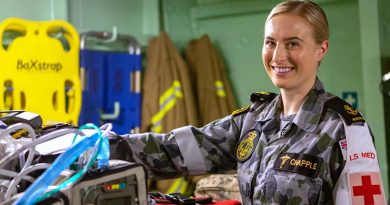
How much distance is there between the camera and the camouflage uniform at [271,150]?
1389mm

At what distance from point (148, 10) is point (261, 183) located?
249 centimetres

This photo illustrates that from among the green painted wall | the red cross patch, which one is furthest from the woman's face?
the green painted wall

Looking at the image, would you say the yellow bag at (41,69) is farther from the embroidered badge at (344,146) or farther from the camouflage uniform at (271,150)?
the embroidered badge at (344,146)

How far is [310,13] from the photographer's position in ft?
4.86

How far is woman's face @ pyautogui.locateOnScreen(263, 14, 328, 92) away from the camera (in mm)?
1472

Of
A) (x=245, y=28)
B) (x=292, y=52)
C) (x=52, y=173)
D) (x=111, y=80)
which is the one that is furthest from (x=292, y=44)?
(x=245, y=28)

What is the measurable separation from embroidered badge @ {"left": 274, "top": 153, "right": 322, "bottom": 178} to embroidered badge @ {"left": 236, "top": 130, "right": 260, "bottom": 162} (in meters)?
0.11

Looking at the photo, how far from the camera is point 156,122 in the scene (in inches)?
137

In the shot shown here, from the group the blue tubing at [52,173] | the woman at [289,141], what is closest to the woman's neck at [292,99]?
the woman at [289,141]

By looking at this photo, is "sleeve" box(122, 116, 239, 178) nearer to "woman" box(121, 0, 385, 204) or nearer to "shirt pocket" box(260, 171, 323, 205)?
"woman" box(121, 0, 385, 204)

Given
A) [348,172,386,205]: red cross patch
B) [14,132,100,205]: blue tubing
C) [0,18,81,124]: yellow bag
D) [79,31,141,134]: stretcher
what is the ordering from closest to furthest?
[14,132,100,205]: blue tubing, [348,172,386,205]: red cross patch, [0,18,81,124]: yellow bag, [79,31,141,134]: stretcher

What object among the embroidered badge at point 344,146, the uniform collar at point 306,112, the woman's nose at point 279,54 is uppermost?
the woman's nose at point 279,54

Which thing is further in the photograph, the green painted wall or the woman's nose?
the green painted wall

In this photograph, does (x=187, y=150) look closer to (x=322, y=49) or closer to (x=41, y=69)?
(x=322, y=49)
